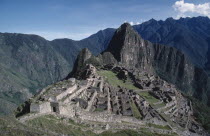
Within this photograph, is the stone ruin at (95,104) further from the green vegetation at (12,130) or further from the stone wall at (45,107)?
the green vegetation at (12,130)

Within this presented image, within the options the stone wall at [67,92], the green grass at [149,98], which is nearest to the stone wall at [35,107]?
the stone wall at [67,92]

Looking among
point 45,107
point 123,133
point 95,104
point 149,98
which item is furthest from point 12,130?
point 149,98

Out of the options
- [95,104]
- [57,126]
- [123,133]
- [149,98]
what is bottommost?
[149,98]

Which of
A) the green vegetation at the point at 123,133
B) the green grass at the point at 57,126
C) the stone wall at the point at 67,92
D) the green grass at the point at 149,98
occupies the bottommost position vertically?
the green grass at the point at 149,98

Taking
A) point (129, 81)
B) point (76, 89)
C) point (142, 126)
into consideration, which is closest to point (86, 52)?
point (129, 81)

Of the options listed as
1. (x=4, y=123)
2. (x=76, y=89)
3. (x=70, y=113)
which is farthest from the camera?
(x=76, y=89)

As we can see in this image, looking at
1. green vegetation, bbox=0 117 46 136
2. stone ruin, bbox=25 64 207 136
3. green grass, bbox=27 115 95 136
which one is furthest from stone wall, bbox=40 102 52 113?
green vegetation, bbox=0 117 46 136

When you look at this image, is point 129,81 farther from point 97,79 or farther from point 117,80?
point 97,79

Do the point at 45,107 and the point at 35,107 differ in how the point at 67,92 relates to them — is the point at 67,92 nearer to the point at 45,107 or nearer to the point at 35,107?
the point at 45,107

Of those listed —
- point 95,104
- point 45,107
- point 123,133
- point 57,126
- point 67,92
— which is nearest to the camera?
point 57,126

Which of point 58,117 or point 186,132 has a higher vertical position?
point 58,117

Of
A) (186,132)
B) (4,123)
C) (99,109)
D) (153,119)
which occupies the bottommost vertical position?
(186,132)
